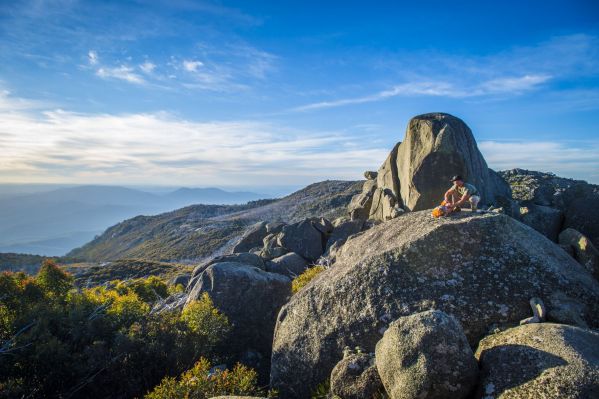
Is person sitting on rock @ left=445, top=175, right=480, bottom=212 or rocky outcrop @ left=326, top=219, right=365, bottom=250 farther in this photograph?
rocky outcrop @ left=326, top=219, right=365, bottom=250

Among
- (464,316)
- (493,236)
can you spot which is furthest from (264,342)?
(493,236)

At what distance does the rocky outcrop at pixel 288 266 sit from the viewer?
90.2ft

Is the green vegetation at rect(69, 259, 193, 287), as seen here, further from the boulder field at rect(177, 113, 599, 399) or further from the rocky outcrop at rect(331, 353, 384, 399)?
the rocky outcrop at rect(331, 353, 384, 399)

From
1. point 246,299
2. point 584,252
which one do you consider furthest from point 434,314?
point 246,299

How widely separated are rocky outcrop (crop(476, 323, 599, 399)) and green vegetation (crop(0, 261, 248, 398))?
20.9 ft

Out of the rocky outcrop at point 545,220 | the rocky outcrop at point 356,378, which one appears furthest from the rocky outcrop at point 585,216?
the rocky outcrop at point 356,378

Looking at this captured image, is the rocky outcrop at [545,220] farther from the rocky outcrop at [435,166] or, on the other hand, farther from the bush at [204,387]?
the bush at [204,387]

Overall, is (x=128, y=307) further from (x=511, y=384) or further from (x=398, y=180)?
(x=398, y=180)

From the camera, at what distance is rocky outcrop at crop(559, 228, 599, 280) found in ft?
38.9

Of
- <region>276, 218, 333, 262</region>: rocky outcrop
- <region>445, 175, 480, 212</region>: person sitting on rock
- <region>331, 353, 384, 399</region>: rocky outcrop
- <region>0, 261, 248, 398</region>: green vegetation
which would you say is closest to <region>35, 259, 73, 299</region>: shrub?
<region>0, 261, 248, 398</region>: green vegetation

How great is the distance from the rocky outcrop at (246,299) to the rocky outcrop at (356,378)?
6.62 meters

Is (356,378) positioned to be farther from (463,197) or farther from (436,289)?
(463,197)

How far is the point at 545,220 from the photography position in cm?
1930

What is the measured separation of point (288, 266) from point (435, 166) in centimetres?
1324
